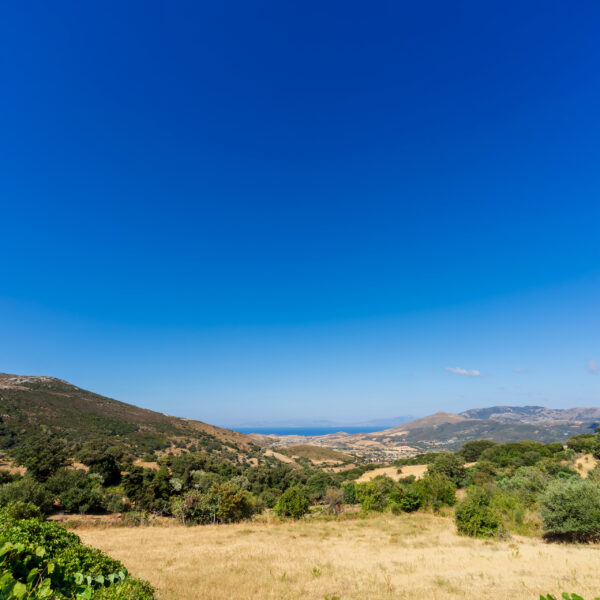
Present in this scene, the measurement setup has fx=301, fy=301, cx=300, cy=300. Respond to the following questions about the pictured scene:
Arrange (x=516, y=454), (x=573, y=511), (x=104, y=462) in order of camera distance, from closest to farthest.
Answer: (x=573, y=511)
(x=104, y=462)
(x=516, y=454)

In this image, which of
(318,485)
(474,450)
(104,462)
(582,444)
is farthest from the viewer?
(474,450)

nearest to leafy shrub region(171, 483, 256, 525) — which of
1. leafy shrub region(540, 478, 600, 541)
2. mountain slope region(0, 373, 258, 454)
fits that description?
leafy shrub region(540, 478, 600, 541)

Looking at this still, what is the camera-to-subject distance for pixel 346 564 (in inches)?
628

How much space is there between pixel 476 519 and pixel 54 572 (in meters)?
28.5

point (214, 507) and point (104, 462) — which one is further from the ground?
point (104, 462)

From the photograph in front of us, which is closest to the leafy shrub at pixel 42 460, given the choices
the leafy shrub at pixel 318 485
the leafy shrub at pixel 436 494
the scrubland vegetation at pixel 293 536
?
the scrubland vegetation at pixel 293 536

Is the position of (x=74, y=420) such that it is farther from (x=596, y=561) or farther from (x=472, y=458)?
(x=472, y=458)

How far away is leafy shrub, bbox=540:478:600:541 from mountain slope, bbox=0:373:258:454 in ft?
228

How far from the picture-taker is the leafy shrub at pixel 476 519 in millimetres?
23078

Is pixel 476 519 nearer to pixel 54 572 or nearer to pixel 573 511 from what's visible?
pixel 573 511

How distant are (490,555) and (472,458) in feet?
216

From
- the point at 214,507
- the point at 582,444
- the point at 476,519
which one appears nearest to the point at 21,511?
the point at 214,507

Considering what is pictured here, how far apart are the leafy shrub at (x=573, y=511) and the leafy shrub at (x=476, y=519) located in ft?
11.1

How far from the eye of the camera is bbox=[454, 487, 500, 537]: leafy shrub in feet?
75.7
